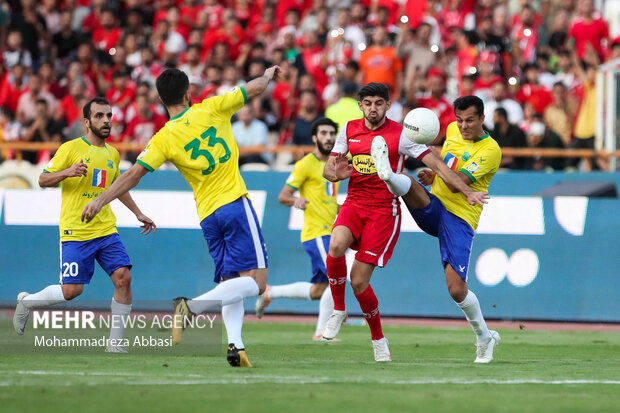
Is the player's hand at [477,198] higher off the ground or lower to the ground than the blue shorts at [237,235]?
higher

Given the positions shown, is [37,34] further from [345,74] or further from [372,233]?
[372,233]

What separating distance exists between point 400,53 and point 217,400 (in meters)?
12.4

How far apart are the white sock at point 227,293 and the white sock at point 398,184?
59.2 inches

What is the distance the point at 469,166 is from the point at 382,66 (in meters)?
8.76

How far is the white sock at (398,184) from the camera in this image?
29.1 feet

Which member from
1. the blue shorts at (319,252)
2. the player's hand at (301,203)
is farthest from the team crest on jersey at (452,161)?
the blue shorts at (319,252)

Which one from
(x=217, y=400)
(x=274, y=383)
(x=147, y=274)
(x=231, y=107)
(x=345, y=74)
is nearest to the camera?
(x=217, y=400)

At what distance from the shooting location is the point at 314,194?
498 inches

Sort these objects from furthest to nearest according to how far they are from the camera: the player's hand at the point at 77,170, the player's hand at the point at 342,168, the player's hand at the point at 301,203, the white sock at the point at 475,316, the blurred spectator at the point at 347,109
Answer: the blurred spectator at the point at 347,109, the player's hand at the point at 301,203, the player's hand at the point at 77,170, the white sock at the point at 475,316, the player's hand at the point at 342,168

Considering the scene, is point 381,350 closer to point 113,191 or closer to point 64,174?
point 113,191

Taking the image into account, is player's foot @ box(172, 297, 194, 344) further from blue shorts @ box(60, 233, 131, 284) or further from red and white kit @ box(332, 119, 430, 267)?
blue shorts @ box(60, 233, 131, 284)

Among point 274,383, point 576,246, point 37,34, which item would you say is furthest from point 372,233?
point 37,34

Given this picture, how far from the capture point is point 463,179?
9289 mm

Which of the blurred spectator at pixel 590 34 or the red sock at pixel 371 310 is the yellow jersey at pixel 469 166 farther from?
the blurred spectator at pixel 590 34
